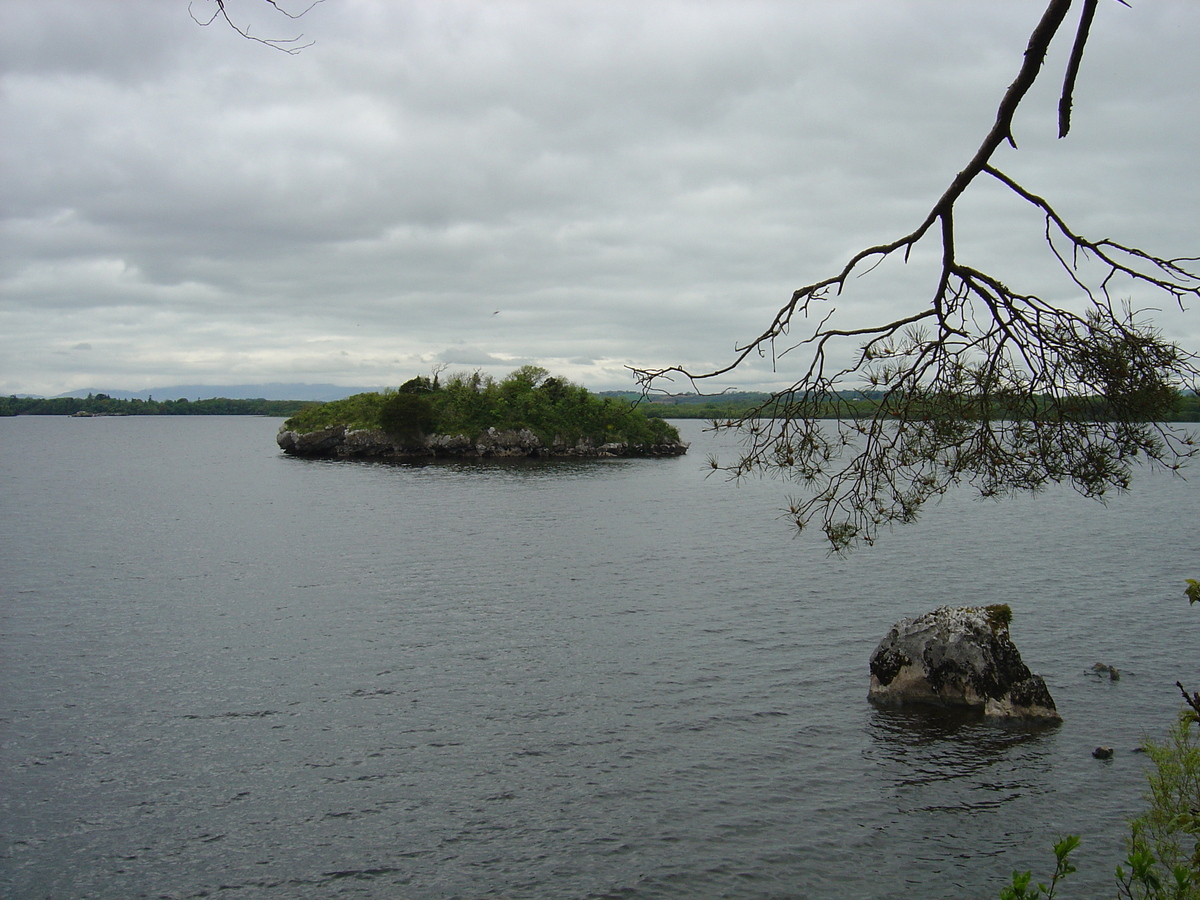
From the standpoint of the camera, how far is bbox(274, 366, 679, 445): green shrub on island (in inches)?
4611

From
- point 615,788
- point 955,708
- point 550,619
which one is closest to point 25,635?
point 550,619

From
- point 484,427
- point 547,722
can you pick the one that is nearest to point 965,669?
point 547,722

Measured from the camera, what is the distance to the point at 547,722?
20672 mm

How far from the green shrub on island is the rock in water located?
94153mm

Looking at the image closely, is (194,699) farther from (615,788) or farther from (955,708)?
(955,708)

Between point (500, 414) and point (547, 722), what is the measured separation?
100839 millimetres

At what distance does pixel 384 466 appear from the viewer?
3930 inches

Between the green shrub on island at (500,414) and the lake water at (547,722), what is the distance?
7214 cm

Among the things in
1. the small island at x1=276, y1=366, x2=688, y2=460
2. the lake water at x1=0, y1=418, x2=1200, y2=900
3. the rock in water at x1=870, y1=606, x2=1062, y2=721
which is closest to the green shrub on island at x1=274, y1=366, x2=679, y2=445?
the small island at x1=276, y1=366, x2=688, y2=460

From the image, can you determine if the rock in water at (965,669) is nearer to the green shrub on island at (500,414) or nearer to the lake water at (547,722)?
the lake water at (547,722)

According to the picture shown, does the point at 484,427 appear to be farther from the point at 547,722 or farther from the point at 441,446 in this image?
the point at 547,722

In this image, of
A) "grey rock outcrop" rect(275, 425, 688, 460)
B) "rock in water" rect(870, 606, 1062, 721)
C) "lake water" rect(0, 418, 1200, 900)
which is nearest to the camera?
"lake water" rect(0, 418, 1200, 900)

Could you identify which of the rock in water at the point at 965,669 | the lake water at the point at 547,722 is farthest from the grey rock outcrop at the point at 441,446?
the rock in water at the point at 965,669

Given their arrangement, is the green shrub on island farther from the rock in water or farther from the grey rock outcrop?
the rock in water
